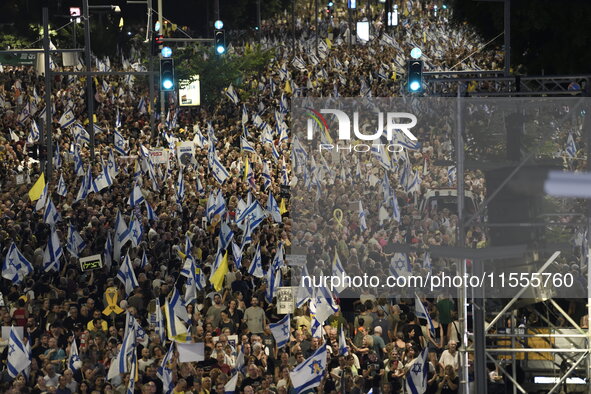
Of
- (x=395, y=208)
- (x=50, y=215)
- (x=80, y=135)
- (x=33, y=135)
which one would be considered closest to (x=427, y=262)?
(x=395, y=208)

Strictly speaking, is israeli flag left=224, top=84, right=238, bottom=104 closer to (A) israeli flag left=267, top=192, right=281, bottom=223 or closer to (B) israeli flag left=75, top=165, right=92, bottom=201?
(B) israeli flag left=75, top=165, right=92, bottom=201

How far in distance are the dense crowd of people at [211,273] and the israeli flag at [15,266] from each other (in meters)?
0.08

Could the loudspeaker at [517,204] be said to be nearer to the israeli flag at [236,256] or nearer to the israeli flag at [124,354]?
the israeli flag at [124,354]

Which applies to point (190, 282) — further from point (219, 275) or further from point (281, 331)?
point (281, 331)

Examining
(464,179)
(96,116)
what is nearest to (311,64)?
(96,116)

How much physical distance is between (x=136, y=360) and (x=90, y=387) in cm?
70

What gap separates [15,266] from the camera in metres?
25.2

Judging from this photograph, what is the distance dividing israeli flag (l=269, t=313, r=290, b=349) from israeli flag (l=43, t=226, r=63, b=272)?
6565 millimetres

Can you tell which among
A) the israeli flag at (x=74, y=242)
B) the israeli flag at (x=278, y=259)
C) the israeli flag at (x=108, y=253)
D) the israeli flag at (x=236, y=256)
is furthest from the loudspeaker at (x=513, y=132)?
the israeli flag at (x=74, y=242)

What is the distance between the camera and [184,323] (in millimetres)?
21172

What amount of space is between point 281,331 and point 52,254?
6.73 meters

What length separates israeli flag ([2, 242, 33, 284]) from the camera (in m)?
25.1

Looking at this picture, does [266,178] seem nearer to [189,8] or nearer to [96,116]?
[96,116]

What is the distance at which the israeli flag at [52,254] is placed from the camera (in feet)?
85.8
